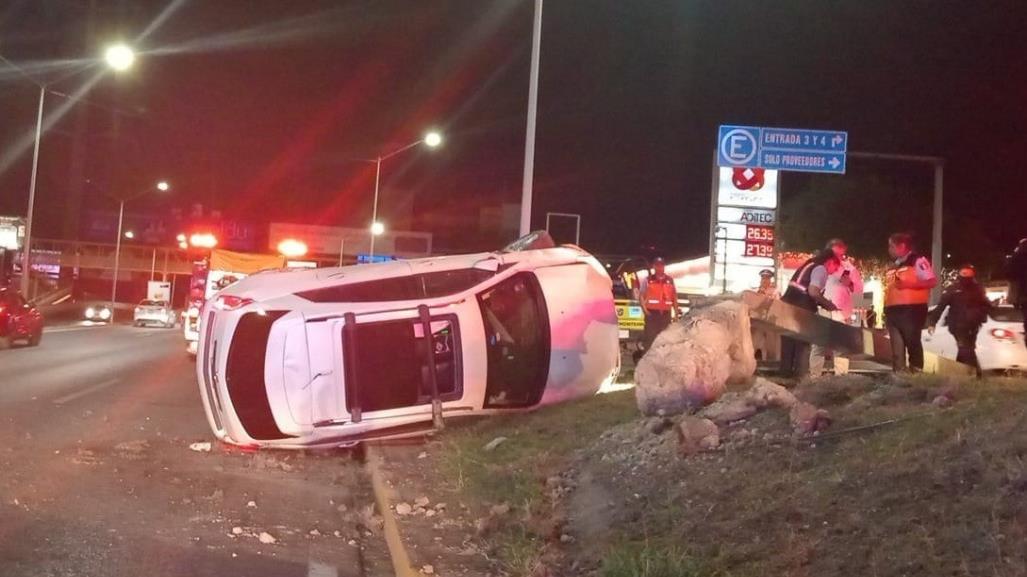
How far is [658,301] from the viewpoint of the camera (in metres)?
15.2

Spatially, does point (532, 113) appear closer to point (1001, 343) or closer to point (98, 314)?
point (1001, 343)

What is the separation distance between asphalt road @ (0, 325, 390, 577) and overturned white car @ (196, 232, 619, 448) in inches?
24.9

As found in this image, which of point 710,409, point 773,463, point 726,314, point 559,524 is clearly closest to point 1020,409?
point 773,463

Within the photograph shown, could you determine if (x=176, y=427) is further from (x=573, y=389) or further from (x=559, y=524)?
(x=559, y=524)

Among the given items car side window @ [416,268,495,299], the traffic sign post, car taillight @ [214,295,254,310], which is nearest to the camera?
car taillight @ [214,295,254,310]

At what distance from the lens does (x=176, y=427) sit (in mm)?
12117

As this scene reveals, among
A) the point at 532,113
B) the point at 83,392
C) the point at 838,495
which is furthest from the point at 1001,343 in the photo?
the point at 83,392

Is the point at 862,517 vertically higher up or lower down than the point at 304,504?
higher up

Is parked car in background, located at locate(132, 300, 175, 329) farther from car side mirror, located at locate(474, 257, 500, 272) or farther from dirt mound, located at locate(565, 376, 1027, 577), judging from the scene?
dirt mound, located at locate(565, 376, 1027, 577)

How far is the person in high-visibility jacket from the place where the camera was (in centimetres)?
1516

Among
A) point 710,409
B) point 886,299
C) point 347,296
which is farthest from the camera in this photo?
point 886,299

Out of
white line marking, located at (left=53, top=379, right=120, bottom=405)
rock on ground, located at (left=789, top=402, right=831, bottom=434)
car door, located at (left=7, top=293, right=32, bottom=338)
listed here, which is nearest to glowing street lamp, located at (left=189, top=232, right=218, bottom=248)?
car door, located at (left=7, top=293, right=32, bottom=338)

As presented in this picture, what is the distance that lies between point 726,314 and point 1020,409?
3765mm

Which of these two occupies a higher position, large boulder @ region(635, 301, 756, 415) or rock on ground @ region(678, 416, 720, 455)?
large boulder @ region(635, 301, 756, 415)
